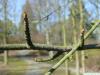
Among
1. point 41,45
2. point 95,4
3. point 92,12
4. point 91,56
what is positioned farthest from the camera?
point 91,56

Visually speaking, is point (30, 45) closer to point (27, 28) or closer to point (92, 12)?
point (27, 28)

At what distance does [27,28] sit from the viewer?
150 cm

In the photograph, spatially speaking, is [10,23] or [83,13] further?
[10,23]

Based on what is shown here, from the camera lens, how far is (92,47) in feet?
5.93

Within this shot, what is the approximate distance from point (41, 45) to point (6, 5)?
1239 inches

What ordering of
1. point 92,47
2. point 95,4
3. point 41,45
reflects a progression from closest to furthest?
point 41,45
point 92,47
point 95,4

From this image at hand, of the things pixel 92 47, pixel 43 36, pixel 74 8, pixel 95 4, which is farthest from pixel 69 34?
pixel 92 47

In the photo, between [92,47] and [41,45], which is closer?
[41,45]

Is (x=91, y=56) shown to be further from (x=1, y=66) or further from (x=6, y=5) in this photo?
(x=1, y=66)

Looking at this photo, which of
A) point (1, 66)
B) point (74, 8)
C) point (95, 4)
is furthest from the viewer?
point (1, 66)

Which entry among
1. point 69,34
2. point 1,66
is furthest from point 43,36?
point 1,66

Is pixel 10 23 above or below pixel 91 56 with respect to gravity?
above

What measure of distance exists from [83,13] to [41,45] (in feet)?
51.7

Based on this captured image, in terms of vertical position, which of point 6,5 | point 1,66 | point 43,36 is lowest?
point 1,66
